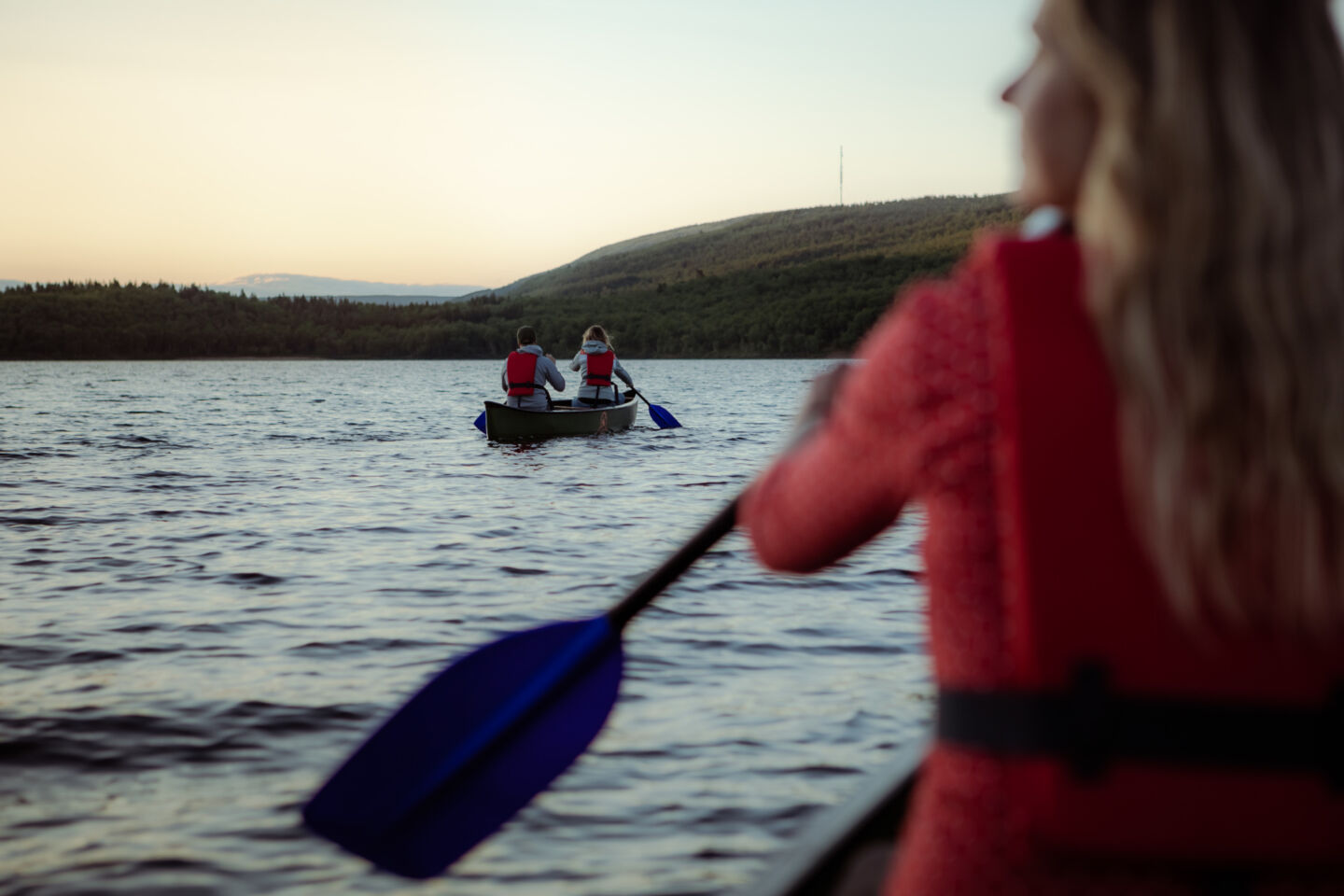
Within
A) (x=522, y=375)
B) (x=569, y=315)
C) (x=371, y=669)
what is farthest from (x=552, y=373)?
(x=569, y=315)

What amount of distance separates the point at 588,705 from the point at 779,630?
4.50 meters

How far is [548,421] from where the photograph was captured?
736 inches

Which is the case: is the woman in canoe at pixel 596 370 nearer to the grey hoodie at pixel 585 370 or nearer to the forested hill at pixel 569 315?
the grey hoodie at pixel 585 370

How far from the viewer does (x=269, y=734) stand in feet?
16.9

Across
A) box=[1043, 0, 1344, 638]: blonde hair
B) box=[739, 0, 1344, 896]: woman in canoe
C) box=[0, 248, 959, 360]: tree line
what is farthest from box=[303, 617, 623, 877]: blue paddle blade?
box=[0, 248, 959, 360]: tree line

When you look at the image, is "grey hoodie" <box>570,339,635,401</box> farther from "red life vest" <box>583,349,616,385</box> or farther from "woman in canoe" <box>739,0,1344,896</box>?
"woman in canoe" <box>739,0,1344,896</box>

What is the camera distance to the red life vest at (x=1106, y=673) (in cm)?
95

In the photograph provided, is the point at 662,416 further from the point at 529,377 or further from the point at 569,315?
the point at 569,315

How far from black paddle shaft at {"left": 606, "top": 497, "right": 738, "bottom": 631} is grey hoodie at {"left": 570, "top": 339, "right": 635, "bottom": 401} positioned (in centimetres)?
1586

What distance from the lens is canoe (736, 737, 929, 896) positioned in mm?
2102

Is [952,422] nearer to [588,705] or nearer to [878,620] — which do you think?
[588,705]

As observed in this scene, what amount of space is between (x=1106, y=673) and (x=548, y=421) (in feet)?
58.8

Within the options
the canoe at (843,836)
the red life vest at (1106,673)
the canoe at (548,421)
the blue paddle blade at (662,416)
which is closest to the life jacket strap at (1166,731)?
the red life vest at (1106,673)

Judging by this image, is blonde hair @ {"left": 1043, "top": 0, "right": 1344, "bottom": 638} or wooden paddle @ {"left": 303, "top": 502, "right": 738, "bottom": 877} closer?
blonde hair @ {"left": 1043, "top": 0, "right": 1344, "bottom": 638}
